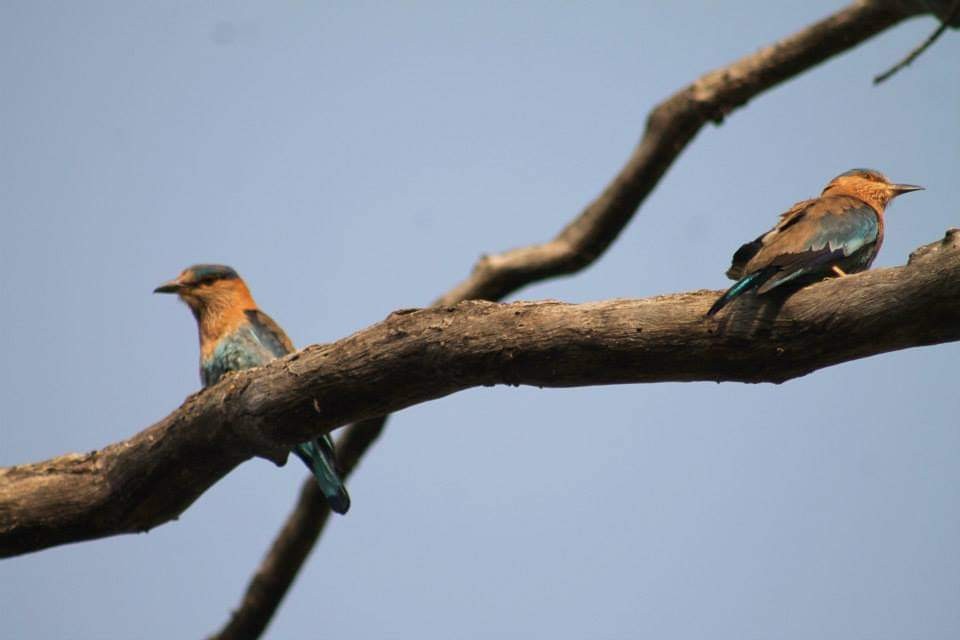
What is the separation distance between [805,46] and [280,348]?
3924mm

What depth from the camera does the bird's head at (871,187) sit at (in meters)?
5.95

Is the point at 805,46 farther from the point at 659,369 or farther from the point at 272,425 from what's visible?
the point at 272,425

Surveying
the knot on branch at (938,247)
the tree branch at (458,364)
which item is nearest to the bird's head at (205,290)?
the tree branch at (458,364)

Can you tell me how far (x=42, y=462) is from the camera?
4.36 m

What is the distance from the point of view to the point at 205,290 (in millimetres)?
7051

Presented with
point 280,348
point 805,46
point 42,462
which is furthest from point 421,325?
point 805,46

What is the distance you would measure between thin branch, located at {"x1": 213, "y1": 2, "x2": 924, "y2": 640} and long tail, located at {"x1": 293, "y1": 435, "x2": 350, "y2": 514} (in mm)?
1159

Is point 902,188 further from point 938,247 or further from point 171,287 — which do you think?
point 171,287

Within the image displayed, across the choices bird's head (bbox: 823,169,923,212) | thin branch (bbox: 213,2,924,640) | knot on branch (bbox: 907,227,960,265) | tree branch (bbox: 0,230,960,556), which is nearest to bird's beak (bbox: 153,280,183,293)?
thin branch (bbox: 213,2,924,640)

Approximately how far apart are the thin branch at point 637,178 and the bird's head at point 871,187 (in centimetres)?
116

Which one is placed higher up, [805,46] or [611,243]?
[805,46]

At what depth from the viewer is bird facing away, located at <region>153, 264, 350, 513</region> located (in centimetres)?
662

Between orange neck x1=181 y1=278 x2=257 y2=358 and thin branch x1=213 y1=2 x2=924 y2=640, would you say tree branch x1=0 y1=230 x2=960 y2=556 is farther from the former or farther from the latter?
thin branch x1=213 y1=2 x2=924 y2=640

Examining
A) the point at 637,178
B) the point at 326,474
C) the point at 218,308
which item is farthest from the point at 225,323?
the point at 637,178
